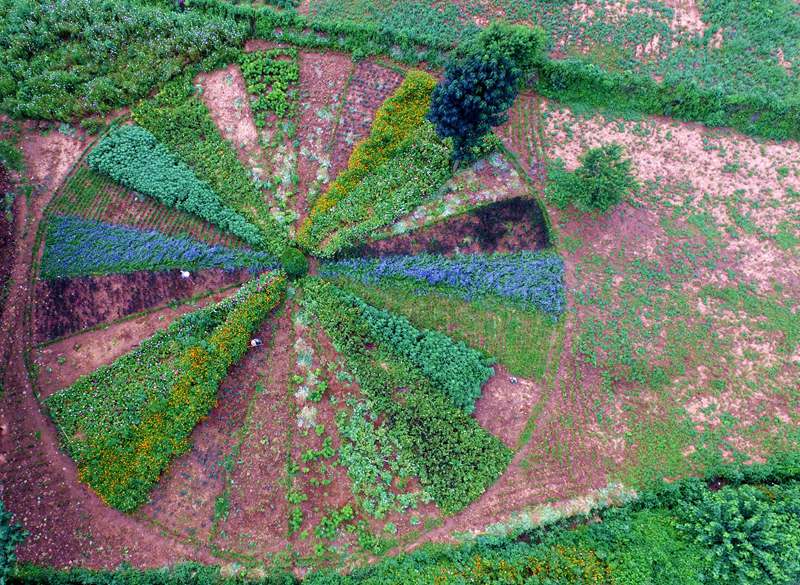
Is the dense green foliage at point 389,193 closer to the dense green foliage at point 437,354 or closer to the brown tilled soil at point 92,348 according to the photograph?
the dense green foliage at point 437,354

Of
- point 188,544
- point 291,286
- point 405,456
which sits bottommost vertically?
point 188,544

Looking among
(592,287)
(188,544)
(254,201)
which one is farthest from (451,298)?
(188,544)

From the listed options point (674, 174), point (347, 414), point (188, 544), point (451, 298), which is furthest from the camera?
point (674, 174)

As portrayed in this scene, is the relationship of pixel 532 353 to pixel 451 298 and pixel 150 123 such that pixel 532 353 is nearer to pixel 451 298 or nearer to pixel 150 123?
pixel 451 298

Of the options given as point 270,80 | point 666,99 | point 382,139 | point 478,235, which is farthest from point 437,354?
point 666,99

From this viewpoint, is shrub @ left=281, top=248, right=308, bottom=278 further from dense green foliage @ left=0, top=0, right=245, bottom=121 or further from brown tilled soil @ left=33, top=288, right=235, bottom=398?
dense green foliage @ left=0, top=0, right=245, bottom=121

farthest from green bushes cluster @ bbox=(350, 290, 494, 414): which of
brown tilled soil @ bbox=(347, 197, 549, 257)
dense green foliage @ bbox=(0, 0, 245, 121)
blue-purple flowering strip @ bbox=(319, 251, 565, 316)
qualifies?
dense green foliage @ bbox=(0, 0, 245, 121)

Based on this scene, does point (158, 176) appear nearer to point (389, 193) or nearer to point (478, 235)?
point (389, 193)
